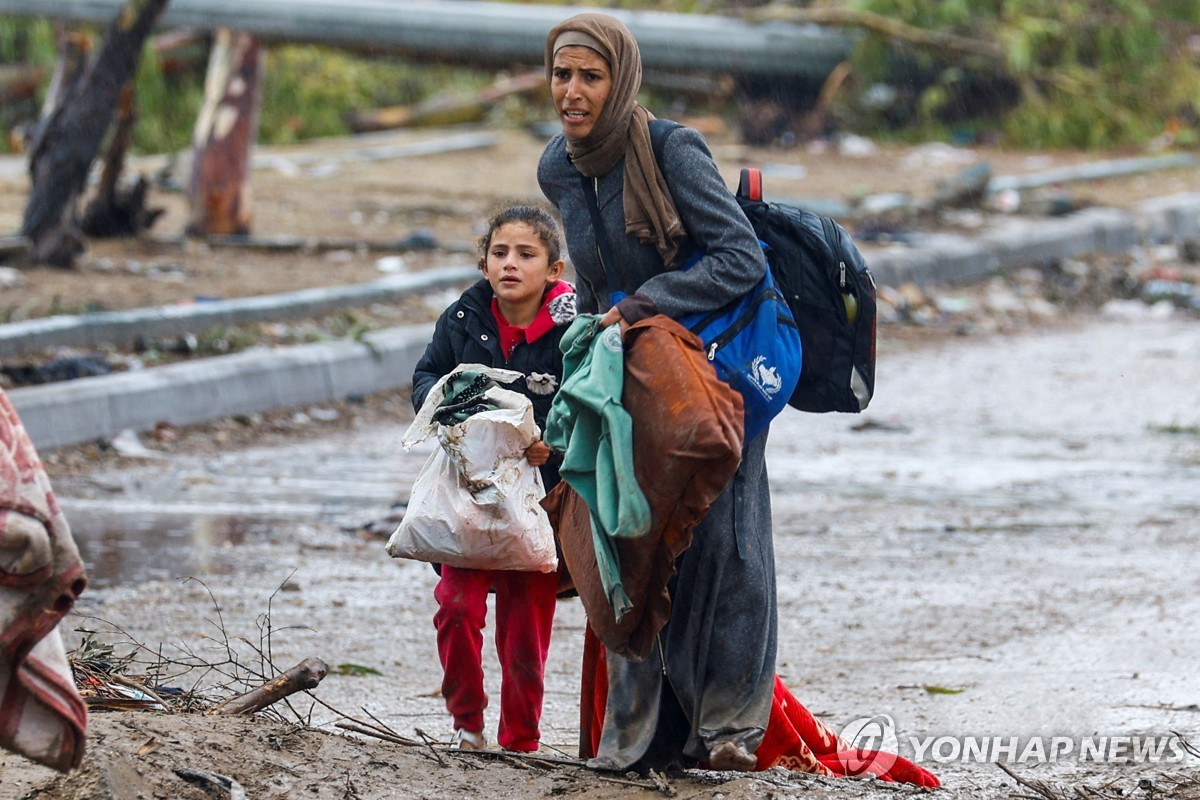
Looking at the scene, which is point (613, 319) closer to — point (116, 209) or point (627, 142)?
point (627, 142)

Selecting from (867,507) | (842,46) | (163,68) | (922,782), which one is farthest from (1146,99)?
(922,782)

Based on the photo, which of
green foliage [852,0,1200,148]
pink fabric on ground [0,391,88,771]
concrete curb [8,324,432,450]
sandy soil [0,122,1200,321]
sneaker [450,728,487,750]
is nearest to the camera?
pink fabric on ground [0,391,88,771]

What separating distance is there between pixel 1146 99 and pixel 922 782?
15944mm

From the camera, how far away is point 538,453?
386 cm

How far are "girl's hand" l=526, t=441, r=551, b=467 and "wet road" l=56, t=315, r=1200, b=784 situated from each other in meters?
0.81

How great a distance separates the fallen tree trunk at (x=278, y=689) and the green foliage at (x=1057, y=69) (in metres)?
15.1

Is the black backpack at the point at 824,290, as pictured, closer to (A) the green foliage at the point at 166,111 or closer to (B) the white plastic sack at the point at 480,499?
(B) the white plastic sack at the point at 480,499

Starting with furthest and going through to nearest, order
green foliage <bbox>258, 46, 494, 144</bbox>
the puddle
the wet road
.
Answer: green foliage <bbox>258, 46, 494, 144</bbox>, the puddle, the wet road

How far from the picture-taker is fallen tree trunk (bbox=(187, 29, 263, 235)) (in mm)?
11586

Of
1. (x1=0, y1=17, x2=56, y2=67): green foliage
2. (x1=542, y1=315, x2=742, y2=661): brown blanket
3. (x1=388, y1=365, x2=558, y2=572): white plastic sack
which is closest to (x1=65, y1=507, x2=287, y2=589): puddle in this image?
(x1=388, y1=365, x2=558, y2=572): white plastic sack

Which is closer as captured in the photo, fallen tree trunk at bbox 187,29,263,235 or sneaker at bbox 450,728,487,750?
sneaker at bbox 450,728,487,750

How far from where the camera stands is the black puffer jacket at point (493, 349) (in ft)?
12.9

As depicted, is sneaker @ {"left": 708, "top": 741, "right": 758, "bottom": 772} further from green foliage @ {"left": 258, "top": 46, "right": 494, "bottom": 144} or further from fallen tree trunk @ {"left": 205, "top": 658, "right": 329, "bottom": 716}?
green foliage @ {"left": 258, "top": 46, "right": 494, "bottom": 144}

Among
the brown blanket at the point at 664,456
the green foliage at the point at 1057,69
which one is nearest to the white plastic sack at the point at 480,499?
the brown blanket at the point at 664,456
